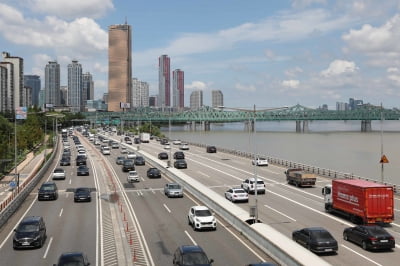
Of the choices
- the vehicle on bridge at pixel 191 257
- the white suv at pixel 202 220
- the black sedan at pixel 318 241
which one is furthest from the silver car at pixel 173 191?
the vehicle on bridge at pixel 191 257

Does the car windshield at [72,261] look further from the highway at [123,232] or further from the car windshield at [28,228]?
the car windshield at [28,228]

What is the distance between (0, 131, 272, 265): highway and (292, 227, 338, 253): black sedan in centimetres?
229

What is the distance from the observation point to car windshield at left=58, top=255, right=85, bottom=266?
18906mm

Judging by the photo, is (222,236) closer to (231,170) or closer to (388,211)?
(388,211)

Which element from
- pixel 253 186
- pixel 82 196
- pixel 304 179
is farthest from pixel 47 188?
pixel 304 179

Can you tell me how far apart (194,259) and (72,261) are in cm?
473

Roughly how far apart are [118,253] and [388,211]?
17.3 metres

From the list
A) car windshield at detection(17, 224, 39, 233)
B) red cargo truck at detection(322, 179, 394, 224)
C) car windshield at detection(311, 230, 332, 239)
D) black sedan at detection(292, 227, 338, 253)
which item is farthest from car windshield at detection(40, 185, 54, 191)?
car windshield at detection(311, 230, 332, 239)

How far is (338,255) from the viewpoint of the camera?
77.8 feet

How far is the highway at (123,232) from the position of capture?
23.4m

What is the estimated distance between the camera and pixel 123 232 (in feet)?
92.7

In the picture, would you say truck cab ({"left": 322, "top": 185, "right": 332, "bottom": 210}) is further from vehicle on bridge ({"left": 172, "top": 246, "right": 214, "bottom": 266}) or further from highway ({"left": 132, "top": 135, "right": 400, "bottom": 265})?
vehicle on bridge ({"left": 172, "top": 246, "right": 214, "bottom": 266})

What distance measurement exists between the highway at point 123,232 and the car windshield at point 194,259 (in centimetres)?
270

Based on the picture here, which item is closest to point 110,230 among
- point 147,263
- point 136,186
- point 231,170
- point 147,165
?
point 147,263
